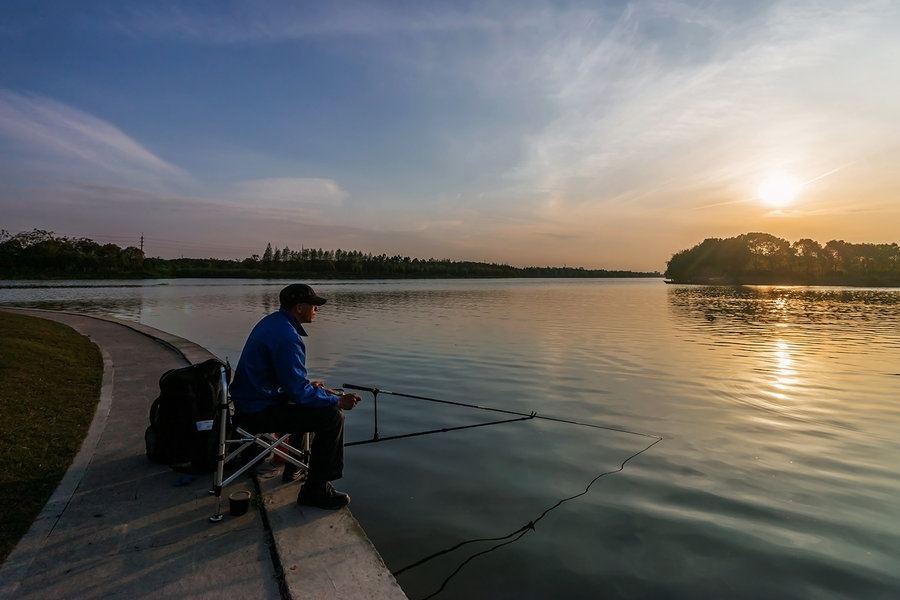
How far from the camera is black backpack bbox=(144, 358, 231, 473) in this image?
531 cm

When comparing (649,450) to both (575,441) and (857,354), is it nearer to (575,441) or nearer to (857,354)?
(575,441)

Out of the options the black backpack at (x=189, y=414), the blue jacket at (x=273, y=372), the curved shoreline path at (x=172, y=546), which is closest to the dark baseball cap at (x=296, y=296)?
the blue jacket at (x=273, y=372)

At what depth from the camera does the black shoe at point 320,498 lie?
4.92m

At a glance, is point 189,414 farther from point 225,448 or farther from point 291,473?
point 291,473

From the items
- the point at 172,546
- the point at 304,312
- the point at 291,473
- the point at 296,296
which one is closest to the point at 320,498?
the point at 291,473

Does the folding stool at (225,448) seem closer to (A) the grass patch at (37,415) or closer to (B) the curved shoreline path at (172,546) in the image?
(B) the curved shoreline path at (172,546)

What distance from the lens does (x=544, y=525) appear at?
553 cm

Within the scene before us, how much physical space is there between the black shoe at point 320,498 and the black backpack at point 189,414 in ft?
3.62

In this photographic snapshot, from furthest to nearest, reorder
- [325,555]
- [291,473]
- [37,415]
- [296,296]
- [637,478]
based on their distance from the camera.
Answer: [37,415] < [637,478] < [291,473] < [296,296] < [325,555]

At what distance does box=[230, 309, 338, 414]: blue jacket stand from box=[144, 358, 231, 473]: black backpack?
0.44 meters

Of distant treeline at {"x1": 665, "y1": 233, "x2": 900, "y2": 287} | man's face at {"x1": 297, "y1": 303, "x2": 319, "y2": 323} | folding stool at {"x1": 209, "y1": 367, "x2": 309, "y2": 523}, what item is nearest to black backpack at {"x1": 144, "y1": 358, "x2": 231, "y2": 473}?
folding stool at {"x1": 209, "y1": 367, "x2": 309, "y2": 523}

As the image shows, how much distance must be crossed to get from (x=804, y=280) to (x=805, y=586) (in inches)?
8143

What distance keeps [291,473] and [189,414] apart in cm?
125

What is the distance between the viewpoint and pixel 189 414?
5320 millimetres
